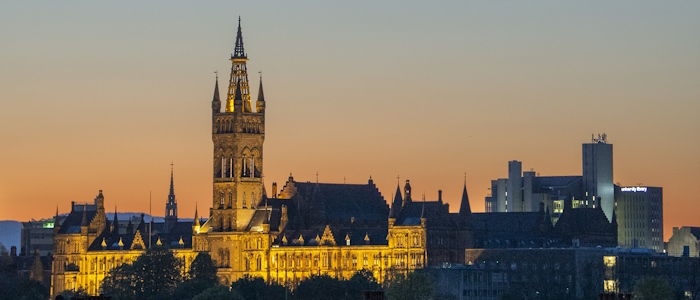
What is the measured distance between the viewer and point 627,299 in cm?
10581

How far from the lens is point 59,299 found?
116 meters

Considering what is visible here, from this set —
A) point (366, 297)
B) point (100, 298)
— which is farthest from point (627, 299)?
point (100, 298)

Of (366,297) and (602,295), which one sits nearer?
(366,297)

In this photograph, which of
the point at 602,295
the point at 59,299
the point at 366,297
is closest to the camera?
the point at 366,297

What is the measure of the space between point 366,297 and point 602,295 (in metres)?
13.9

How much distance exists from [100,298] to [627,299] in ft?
86.0

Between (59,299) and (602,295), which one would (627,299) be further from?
(59,299)

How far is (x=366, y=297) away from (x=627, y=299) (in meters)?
13.9

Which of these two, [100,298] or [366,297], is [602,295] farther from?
[100,298]

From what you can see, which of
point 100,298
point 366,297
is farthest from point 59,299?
point 366,297

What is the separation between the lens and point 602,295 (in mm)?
107938

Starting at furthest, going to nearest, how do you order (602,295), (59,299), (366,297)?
(59,299) → (602,295) → (366,297)

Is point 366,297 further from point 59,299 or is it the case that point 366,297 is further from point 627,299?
point 59,299

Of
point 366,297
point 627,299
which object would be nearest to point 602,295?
point 627,299
